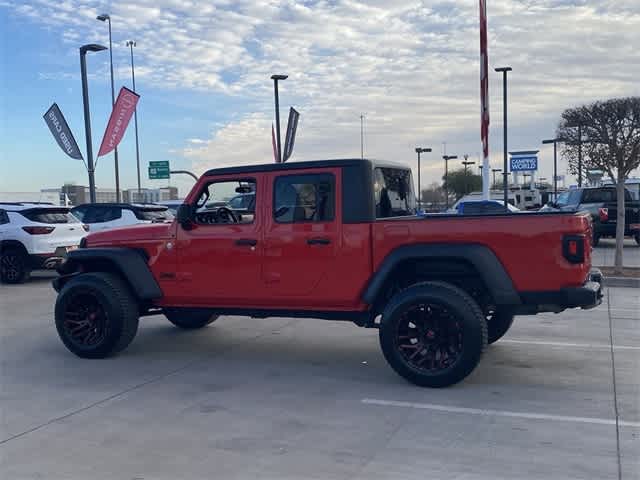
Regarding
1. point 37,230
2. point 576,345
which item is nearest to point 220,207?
point 576,345

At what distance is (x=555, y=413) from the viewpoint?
507 centimetres

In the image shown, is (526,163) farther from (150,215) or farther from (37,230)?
(37,230)

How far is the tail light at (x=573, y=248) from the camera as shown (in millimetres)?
5414

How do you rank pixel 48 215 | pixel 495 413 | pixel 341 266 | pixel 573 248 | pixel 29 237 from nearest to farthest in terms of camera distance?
pixel 495 413 → pixel 573 248 → pixel 341 266 → pixel 29 237 → pixel 48 215

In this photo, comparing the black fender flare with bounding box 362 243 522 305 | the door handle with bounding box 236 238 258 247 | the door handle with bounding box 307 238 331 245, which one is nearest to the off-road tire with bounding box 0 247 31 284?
the door handle with bounding box 236 238 258 247

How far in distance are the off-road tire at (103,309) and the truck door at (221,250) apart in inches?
23.7

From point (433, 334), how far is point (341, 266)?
1.02m

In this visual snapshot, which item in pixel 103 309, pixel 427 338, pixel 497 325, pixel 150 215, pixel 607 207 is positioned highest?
pixel 150 215

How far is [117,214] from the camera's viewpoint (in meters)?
15.5

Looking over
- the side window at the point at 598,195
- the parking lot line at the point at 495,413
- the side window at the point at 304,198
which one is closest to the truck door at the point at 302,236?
the side window at the point at 304,198

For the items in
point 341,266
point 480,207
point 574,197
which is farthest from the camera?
point 574,197

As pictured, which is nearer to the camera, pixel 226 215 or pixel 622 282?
pixel 226 215

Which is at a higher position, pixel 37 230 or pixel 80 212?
pixel 80 212

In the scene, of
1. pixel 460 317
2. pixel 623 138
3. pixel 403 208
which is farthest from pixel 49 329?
pixel 623 138
